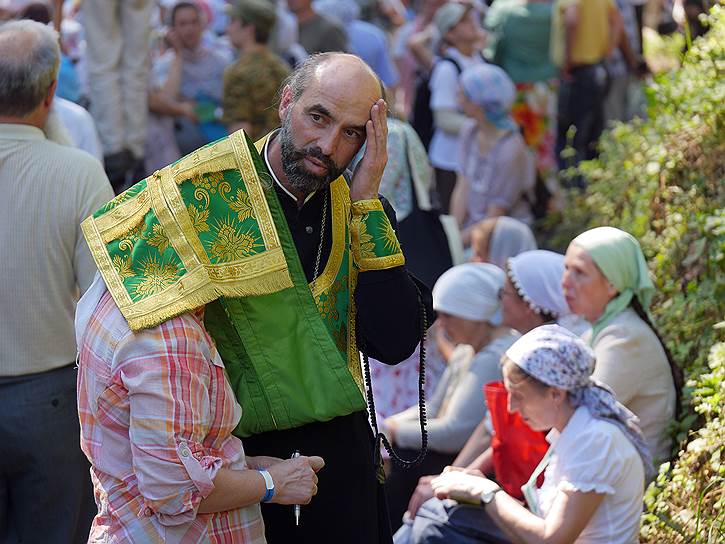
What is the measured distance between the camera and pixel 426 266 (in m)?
6.59

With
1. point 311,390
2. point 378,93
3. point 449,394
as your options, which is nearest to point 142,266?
point 311,390

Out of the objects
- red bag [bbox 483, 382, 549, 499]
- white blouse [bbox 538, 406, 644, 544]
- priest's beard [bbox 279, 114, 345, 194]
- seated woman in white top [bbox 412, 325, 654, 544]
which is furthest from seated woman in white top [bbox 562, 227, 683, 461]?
priest's beard [bbox 279, 114, 345, 194]

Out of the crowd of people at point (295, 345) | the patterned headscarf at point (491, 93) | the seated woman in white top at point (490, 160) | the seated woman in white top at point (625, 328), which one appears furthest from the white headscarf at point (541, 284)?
the patterned headscarf at point (491, 93)

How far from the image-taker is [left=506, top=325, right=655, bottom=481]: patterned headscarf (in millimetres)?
4141

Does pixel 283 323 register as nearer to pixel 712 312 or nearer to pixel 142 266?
pixel 142 266

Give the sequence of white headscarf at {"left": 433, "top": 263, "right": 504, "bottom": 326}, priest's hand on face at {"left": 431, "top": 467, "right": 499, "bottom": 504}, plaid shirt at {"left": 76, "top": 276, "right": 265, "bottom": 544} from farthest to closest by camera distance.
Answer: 1. white headscarf at {"left": 433, "top": 263, "right": 504, "bottom": 326}
2. priest's hand on face at {"left": 431, "top": 467, "right": 499, "bottom": 504}
3. plaid shirt at {"left": 76, "top": 276, "right": 265, "bottom": 544}

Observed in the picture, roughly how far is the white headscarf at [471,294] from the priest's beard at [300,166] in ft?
8.66

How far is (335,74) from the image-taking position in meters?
3.15

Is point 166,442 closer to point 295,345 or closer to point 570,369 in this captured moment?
point 295,345

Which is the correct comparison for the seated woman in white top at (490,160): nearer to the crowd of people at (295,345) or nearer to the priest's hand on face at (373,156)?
the crowd of people at (295,345)

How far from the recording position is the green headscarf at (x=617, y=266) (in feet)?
16.1

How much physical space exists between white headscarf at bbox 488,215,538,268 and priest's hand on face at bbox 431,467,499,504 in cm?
272

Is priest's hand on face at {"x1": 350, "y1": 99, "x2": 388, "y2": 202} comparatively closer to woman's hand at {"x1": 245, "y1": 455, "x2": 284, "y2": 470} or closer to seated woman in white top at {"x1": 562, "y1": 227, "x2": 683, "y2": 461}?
woman's hand at {"x1": 245, "y1": 455, "x2": 284, "y2": 470}

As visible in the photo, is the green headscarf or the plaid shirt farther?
the green headscarf
